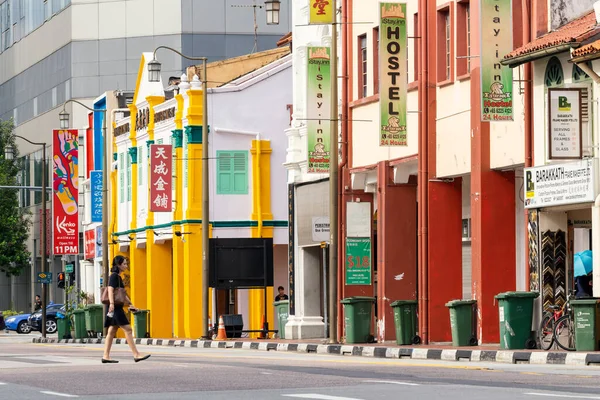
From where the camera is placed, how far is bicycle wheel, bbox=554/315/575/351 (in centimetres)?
2828

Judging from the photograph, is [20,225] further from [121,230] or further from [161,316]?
[161,316]

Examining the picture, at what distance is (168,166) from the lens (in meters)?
54.8

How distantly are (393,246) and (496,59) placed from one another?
27.4ft

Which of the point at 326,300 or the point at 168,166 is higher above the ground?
the point at 168,166

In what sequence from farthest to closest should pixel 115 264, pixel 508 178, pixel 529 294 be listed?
pixel 508 178, pixel 529 294, pixel 115 264

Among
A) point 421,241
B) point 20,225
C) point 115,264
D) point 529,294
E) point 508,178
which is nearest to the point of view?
point 115,264

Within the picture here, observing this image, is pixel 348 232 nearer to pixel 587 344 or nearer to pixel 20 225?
pixel 587 344

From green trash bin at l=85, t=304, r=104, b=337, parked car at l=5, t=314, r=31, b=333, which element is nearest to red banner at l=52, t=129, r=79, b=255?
parked car at l=5, t=314, r=31, b=333

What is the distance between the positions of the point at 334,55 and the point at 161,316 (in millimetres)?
23865

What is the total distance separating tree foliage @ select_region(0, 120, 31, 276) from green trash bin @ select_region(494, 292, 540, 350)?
54.4 metres

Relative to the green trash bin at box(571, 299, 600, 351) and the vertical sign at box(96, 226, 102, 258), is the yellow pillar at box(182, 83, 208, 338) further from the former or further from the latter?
the green trash bin at box(571, 299, 600, 351)

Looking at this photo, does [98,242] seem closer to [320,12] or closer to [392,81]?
[320,12]

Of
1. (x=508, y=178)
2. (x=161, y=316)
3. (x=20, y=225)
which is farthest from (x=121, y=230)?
(x=508, y=178)

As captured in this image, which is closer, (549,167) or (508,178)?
(549,167)
